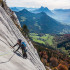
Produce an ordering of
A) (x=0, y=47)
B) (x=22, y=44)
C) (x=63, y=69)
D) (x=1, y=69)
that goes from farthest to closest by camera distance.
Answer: (x=63, y=69) → (x=22, y=44) → (x=0, y=47) → (x=1, y=69)

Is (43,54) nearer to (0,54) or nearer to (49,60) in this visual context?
(49,60)

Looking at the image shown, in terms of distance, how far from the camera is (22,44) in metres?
18.1

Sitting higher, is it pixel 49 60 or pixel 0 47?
pixel 0 47

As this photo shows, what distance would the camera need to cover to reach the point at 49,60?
120062 millimetres

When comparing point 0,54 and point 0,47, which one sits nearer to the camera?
point 0,54

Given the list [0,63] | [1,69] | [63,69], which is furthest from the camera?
[63,69]

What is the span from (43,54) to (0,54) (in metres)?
111

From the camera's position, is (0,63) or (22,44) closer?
(0,63)

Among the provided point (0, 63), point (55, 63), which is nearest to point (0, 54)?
point (0, 63)

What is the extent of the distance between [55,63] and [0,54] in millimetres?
101987

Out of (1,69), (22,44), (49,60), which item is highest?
(1,69)

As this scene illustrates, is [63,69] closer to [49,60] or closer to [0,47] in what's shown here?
[49,60]

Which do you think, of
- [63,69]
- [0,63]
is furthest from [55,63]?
[0,63]

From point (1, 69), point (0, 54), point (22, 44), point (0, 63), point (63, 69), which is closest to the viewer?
point (1, 69)
